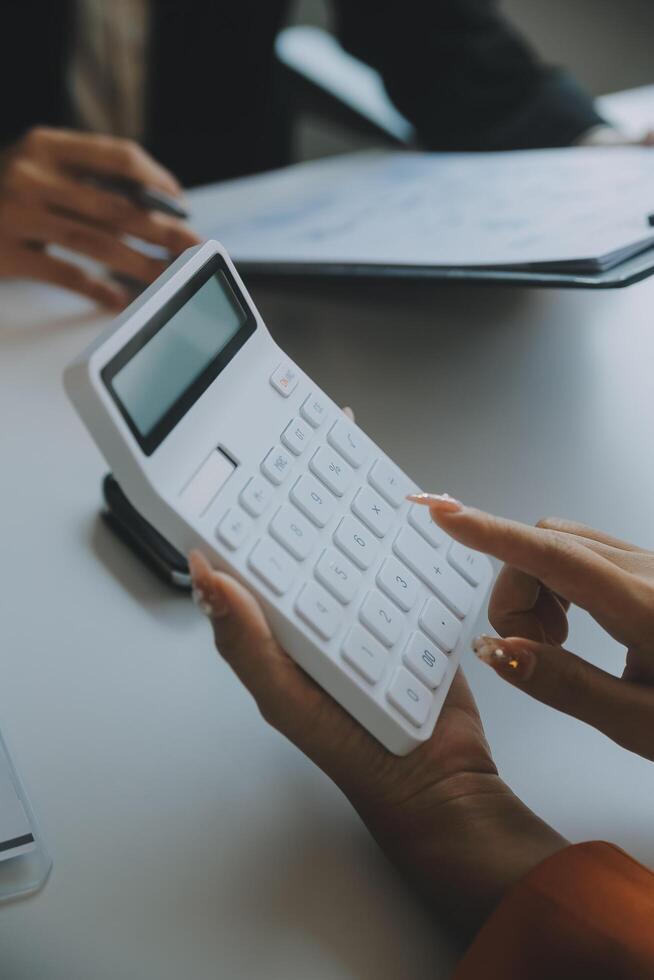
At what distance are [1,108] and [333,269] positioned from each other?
0.65 metres

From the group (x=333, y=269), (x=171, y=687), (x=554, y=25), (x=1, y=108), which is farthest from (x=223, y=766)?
(x=554, y=25)

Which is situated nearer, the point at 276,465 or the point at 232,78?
the point at 276,465

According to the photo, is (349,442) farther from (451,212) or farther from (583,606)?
(451,212)

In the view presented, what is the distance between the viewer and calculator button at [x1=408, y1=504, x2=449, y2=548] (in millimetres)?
367

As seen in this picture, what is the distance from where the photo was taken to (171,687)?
373 millimetres

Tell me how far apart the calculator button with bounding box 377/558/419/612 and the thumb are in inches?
1.3

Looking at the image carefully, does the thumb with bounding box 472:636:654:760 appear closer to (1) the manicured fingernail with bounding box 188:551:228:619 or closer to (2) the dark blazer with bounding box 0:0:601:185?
(1) the manicured fingernail with bounding box 188:551:228:619

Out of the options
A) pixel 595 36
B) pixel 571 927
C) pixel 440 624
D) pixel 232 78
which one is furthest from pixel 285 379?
pixel 595 36

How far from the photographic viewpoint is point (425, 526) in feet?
1.21

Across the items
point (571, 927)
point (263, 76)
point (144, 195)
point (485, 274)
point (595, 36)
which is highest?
point (595, 36)

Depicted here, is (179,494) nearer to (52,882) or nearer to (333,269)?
(52,882)

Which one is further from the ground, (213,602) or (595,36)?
(595,36)

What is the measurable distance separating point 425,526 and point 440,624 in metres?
0.05

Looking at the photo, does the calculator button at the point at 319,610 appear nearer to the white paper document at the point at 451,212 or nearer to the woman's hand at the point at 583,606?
the woman's hand at the point at 583,606
